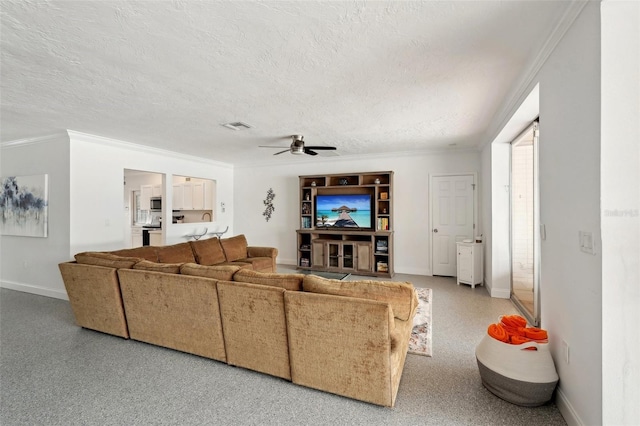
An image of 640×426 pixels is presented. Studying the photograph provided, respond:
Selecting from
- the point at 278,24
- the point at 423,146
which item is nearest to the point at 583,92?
the point at 278,24

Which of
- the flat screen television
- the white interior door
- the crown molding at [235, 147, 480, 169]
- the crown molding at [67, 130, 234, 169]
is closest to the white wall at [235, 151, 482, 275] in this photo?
the crown molding at [235, 147, 480, 169]

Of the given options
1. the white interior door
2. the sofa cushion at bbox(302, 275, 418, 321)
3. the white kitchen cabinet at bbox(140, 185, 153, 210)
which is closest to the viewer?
the sofa cushion at bbox(302, 275, 418, 321)

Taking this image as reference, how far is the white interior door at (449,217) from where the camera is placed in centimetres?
557

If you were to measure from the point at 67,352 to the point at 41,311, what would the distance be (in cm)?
170

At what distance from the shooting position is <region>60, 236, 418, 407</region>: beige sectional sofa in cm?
198

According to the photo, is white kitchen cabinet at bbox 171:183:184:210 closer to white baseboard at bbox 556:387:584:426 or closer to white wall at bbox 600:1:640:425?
white baseboard at bbox 556:387:584:426

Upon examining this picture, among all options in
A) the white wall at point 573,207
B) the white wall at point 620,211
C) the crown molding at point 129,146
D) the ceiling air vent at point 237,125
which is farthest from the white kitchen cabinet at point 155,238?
the white wall at point 620,211

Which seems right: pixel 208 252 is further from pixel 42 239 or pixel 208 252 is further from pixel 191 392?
pixel 191 392

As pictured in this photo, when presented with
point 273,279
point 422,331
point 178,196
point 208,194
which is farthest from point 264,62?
point 178,196

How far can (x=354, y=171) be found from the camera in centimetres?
632

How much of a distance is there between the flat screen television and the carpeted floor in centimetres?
318

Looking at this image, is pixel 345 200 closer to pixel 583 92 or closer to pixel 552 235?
pixel 552 235

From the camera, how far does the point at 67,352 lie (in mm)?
2779

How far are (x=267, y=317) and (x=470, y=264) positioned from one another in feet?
13.0
